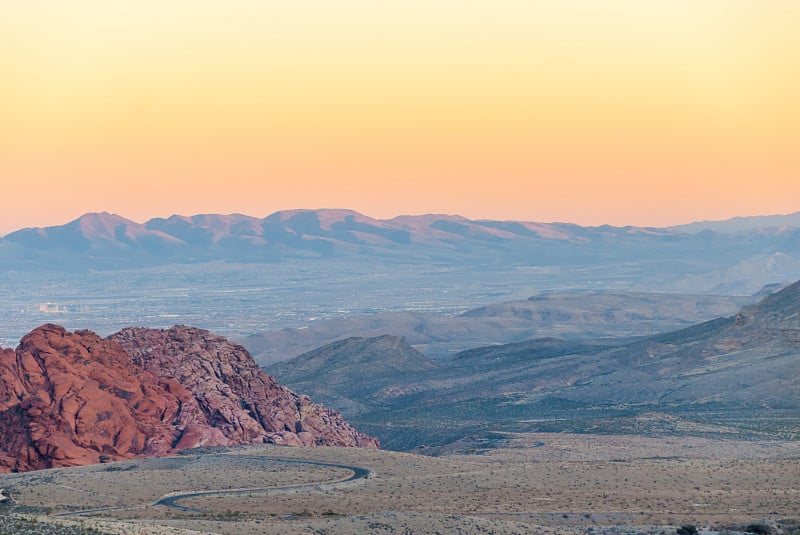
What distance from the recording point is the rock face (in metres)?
60.3

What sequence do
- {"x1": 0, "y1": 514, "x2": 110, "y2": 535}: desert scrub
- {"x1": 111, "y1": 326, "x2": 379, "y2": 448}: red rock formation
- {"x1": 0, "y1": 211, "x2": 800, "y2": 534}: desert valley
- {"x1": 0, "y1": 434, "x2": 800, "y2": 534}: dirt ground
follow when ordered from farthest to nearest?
1. {"x1": 111, "y1": 326, "x2": 379, "y2": 448}: red rock formation
2. {"x1": 0, "y1": 211, "x2": 800, "y2": 534}: desert valley
3. {"x1": 0, "y1": 434, "x2": 800, "y2": 534}: dirt ground
4. {"x1": 0, "y1": 514, "x2": 110, "y2": 535}: desert scrub

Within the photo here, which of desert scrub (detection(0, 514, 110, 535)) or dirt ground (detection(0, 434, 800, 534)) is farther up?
desert scrub (detection(0, 514, 110, 535))

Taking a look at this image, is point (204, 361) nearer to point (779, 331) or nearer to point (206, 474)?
Result: point (206, 474)

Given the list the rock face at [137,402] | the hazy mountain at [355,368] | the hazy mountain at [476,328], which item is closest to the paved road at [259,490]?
the rock face at [137,402]

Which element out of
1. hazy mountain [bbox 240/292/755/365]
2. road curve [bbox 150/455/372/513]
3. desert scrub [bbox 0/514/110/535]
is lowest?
hazy mountain [bbox 240/292/755/365]

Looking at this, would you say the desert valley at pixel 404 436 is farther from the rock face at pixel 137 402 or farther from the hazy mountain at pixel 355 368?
the hazy mountain at pixel 355 368

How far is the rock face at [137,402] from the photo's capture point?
60312 millimetres

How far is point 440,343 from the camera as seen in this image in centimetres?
17662

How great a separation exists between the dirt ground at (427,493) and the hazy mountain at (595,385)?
69.4 feet

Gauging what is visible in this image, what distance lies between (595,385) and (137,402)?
147 feet

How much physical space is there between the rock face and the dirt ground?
217 inches

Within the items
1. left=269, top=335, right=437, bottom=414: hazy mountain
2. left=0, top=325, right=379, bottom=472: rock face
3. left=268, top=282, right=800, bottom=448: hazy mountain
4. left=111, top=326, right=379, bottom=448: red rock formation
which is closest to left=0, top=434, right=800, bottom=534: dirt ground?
left=0, top=325, right=379, bottom=472: rock face

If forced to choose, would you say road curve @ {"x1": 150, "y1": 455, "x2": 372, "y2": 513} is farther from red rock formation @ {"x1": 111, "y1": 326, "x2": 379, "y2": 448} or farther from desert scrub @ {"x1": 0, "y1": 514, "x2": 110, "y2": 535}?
red rock formation @ {"x1": 111, "y1": 326, "x2": 379, "y2": 448}

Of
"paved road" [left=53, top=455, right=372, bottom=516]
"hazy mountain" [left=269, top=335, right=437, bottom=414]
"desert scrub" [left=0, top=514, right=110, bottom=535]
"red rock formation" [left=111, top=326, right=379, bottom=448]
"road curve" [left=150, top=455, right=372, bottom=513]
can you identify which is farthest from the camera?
"hazy mountain" [left=269, top=335, right=437, bottom=414]
